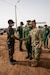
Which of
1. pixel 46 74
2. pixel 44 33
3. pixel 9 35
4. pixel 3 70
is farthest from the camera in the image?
pixel 44 33

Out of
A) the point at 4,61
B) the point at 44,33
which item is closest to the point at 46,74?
the point at 4,61

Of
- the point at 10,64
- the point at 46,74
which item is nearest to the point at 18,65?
the point at 10,64

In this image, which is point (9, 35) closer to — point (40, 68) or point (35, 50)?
point (35, 50)

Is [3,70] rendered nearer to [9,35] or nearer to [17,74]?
[17,74]

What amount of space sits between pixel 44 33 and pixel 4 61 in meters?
5.35

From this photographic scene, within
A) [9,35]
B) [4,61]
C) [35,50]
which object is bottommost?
[4,61]

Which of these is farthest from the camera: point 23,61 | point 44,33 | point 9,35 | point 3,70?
point 44,33

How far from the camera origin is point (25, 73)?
8.05m

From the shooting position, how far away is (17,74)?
795 cm

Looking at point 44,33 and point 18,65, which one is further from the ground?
point 44,33

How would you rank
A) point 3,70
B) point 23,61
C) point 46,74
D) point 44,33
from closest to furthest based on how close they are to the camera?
point 46,74 < point 3,70 < point 23,61 < point 44,33

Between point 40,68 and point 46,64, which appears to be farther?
point 46,64

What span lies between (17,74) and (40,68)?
1300 millimetres

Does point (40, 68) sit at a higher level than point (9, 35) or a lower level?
lower
